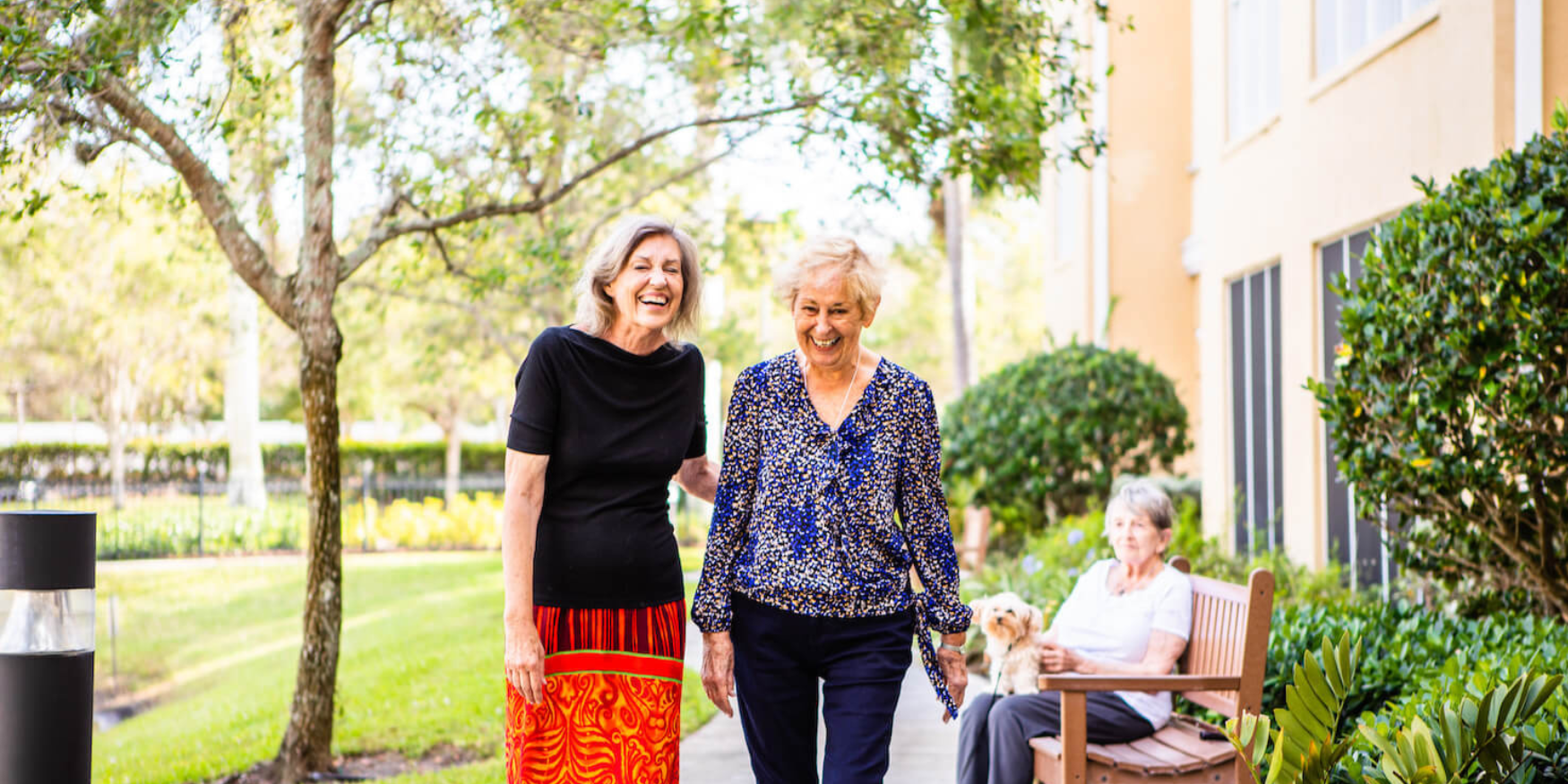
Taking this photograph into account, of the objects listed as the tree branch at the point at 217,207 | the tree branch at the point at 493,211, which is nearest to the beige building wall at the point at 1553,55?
the tree branch at the point at 493,211

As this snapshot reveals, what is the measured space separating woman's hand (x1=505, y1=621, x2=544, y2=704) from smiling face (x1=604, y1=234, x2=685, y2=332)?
81 centimetres

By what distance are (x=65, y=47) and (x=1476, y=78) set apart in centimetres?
655

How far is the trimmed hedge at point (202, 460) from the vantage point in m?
28.0

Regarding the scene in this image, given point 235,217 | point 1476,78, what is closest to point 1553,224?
point 1476,78

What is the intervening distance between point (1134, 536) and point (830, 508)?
5.69 ft

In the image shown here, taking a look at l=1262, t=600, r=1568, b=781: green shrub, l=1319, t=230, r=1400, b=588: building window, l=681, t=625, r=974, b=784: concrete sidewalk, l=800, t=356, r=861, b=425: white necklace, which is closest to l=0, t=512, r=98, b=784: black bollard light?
l=800, t=356, r=861, b=425: white necklace

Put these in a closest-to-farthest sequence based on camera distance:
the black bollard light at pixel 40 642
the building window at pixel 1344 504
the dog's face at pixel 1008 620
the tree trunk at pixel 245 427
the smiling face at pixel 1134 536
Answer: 1. the black bollard light at pixel 40 642
2. the dog's face at pixel 1008 620
3. the smiling face at pixel 1134 536
4. the building window at pixel 1344 504
5. the tree trunk at pixel 245 427

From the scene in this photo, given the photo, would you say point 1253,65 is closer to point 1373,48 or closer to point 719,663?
point 1373,48

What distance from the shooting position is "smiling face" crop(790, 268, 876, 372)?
11.5 ft

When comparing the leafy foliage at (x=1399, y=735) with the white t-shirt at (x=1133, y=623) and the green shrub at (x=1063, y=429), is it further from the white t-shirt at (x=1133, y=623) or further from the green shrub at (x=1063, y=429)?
the green shrub at (x=1063, y=429)

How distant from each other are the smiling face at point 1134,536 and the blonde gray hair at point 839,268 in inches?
67.0

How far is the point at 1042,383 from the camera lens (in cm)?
1291

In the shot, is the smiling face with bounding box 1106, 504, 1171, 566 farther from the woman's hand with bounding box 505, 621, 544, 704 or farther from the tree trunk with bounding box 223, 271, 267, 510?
the tree trunk with bounding box 223, 271, 267, 510

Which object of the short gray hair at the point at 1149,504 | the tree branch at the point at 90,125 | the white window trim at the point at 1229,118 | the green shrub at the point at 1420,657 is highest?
the white window trim at the point at 1229,118
